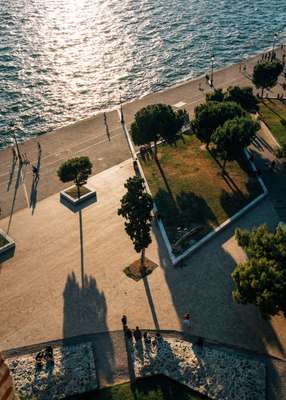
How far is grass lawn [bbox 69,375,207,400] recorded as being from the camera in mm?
30766

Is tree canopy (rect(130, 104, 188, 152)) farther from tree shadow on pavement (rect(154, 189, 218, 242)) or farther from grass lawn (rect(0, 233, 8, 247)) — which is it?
grass lawn (rect(0, 233, 8, 247))

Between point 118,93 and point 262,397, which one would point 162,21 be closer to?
point 118,93

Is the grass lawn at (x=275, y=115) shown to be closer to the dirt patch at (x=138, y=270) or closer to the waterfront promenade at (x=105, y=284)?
the waterfront promenade at (x=105, y=284)

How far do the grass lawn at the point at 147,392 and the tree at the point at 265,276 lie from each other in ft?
26.7

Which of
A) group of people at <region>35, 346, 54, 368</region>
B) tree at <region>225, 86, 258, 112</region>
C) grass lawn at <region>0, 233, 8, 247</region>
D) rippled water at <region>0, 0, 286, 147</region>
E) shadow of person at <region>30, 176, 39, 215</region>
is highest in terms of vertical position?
rippled water at <region>0, 0, 286, 147</region>

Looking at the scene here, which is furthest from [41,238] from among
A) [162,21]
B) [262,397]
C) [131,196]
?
[162,21]

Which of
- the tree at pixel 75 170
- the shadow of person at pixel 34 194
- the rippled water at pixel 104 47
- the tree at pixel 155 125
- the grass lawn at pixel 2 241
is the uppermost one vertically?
the rippled water at pixel 104 47

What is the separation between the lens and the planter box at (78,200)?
5075 centimetres

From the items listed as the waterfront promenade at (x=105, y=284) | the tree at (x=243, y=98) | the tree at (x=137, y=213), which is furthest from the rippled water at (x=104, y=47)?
the tree at (x=137, y=213)

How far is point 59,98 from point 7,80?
15.8m

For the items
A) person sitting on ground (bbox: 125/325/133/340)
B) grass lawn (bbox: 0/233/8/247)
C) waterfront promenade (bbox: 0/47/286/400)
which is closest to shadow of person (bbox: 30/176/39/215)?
waterfront promenade (bbox: 0/47/286/400)

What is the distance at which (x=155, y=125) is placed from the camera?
54594mm

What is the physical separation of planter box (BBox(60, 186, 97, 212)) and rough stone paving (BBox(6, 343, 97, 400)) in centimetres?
2004

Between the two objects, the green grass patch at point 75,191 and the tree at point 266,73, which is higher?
the tree at point 266,73
